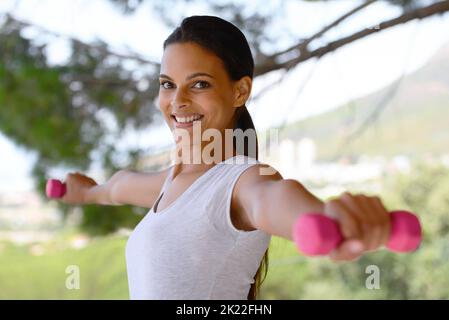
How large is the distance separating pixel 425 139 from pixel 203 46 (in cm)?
465

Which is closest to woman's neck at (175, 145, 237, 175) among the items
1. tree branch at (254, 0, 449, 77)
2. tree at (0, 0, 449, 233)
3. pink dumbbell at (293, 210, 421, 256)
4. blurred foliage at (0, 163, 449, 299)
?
pink dumbbell at (293, 210, 421, 256)

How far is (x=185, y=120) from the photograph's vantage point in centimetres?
67

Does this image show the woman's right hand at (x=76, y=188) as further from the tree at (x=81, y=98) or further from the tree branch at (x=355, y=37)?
the tree at (x=81, y=98)

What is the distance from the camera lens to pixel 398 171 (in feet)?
14.2

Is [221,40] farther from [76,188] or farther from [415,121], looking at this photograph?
[415,121]

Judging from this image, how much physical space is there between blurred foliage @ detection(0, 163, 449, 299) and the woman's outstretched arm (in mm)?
3264

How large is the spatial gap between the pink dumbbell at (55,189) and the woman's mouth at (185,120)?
13.3 inches

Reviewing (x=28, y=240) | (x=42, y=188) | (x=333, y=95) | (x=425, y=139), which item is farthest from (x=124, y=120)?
(x=425, y=139)

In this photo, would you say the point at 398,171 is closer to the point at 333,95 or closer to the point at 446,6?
the point at 333,95

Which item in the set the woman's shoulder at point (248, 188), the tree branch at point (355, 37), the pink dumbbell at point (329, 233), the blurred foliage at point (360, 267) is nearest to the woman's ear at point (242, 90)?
the woman's shoulder at point (248, 188)

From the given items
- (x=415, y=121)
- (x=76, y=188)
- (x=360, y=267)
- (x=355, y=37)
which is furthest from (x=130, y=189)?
(x=415, y=121)

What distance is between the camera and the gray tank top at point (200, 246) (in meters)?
0.60

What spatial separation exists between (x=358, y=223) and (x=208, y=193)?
0.20 m

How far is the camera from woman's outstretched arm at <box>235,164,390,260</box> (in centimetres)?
44
